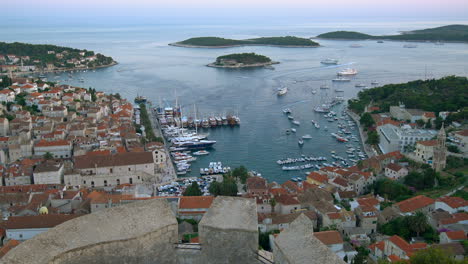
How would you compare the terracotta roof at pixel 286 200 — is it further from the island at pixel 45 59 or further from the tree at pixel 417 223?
the island at pixel 45 59

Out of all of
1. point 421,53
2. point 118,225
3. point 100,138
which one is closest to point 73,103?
point 100,138

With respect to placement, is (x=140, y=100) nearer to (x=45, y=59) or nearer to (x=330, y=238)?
(x=45, y=59)

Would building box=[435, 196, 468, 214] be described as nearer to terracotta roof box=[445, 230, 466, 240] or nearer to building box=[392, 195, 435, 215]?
building box=[392, 195, 435, 215]

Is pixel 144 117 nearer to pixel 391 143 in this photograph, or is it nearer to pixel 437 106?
pixel 391 143

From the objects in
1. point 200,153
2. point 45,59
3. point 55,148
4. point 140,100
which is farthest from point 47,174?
point 45,59

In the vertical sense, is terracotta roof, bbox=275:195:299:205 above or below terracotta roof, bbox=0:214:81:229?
below

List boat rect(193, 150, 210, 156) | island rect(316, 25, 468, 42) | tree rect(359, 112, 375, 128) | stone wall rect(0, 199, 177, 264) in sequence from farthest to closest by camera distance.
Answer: island rect(316, 25, 468, 42) → tree rect(359, 112, 375, 128) → boat rect(193, 150, 210, 156) → stone wall rect(0, 199, 177, 264)

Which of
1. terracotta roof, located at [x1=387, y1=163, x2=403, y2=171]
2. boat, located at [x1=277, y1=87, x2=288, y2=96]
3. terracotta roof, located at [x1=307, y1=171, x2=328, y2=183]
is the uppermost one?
boat, located at [x1=277, y1=87, x2=288, y2=96]

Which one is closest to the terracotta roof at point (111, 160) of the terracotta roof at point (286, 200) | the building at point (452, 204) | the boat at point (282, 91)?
the terracotta roof at point (286, 200)

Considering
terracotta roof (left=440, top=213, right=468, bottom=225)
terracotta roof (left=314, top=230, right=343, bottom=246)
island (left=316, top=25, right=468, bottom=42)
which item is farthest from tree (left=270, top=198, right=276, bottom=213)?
island (left=316, top=25, right=468, bottom=42)
